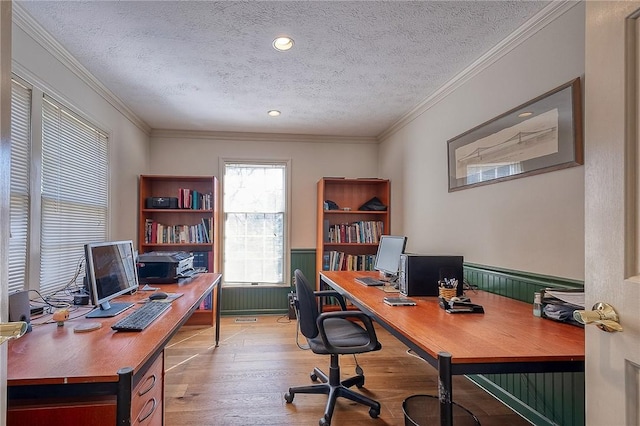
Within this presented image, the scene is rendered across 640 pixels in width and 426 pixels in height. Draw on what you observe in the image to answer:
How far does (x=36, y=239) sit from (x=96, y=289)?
91cm

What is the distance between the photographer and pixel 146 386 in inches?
54.8

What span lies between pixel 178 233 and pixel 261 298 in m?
1.34

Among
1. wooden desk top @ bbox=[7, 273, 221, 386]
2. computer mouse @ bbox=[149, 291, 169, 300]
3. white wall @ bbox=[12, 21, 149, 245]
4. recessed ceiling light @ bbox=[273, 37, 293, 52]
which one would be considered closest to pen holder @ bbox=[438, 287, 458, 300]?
wooden desk top @ bbox=[7, 273, 221, 386]

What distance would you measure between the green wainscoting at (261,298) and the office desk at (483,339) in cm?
257

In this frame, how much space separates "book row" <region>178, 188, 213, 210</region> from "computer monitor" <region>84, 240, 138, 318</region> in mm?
2023

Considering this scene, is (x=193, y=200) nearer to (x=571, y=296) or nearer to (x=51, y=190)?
(x=51, y=190)

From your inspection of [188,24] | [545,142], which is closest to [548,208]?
[545,142]

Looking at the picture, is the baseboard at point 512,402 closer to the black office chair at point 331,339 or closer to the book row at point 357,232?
the black office chair at point 331,339

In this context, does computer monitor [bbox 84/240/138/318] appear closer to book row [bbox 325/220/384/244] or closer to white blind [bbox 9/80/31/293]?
white blind [bbox 9/80/31/293]

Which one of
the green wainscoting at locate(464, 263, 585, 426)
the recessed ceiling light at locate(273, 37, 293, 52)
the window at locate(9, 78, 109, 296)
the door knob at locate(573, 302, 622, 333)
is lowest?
the green wainscoting at locate(464, 263, 585, 426)

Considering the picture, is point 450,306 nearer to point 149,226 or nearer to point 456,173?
point 456,173

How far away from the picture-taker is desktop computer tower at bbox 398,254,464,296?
2271mm

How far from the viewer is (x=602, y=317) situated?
83 centimetres

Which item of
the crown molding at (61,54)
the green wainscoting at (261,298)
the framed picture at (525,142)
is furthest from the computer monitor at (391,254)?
the crown molding at (61,54)
